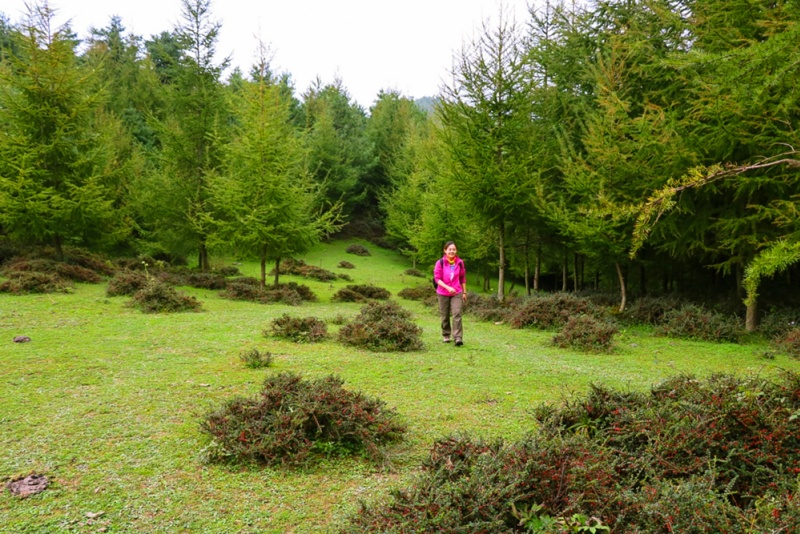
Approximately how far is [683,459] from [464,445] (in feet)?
5.18

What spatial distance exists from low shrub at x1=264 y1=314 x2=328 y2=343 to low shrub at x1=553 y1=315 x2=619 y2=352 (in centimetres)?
493

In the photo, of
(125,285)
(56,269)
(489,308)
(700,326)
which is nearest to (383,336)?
(489,308)

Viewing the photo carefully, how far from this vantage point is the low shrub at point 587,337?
946 cm

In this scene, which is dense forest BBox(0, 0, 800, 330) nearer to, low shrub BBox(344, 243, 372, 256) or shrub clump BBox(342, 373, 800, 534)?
shrub clump BBox(342, 373, 800, 534)

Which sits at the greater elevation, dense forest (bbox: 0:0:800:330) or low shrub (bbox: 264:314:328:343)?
dense forest (bbox: 0:0:800:330)

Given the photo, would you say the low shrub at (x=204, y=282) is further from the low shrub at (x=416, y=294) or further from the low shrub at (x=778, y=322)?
the low shrub at (x=778, y=322)

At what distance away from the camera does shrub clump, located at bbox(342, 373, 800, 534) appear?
8.85ft

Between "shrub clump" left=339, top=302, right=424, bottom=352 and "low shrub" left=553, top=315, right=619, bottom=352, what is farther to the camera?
"low shrub" left=553, top=315, right=619, bottom=352

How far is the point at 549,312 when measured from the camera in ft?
40.6

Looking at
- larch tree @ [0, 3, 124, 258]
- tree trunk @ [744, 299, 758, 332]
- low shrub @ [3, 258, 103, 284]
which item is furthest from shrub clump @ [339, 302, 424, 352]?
larch tree @ [0, 3, 124, 258]

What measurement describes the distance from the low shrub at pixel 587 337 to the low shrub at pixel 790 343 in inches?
123

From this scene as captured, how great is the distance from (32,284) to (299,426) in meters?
12.4

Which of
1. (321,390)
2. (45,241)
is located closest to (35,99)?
(45,241)

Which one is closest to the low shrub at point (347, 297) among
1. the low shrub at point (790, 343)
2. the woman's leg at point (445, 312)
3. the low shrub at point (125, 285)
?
the low shrub at point (125, 285)
